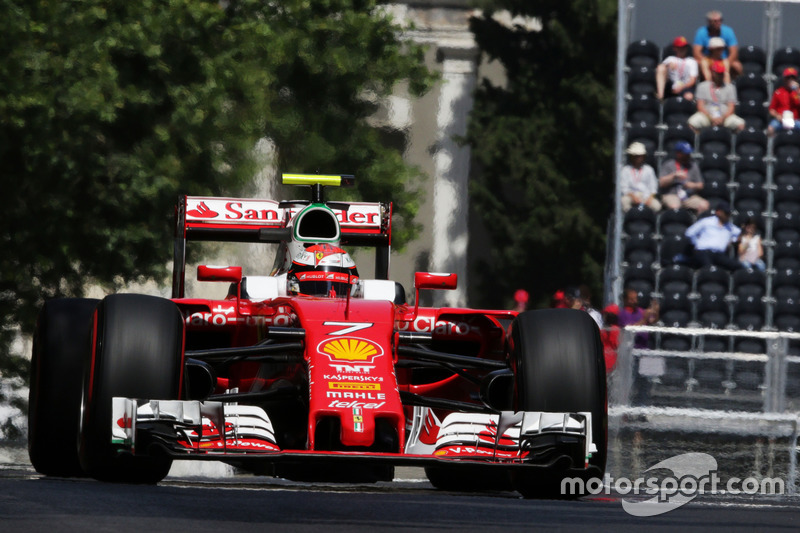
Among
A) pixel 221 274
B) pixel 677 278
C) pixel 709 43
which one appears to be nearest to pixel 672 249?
pixel 677 278

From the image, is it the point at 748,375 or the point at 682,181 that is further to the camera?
the point at 682,181

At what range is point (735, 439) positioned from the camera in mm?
13125

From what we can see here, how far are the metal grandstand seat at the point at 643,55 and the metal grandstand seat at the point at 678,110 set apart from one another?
0.75m

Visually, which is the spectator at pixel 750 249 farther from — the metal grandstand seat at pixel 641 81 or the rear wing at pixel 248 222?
the rear wing at pixel 248 222

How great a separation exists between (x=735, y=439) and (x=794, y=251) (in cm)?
645

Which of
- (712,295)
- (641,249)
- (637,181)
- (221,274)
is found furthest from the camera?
(637,181)

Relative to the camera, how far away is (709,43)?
66.7ft

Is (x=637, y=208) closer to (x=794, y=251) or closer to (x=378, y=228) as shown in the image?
(x=794, y=251)

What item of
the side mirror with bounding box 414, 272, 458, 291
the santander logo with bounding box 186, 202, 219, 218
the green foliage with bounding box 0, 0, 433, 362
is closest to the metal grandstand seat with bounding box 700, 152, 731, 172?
the green foliage with bounding box 0, 0, 433, 362

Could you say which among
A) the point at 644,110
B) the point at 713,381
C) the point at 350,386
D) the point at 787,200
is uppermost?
the point at 644,110

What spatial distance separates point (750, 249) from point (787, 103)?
2.53m

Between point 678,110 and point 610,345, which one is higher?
point 678,110

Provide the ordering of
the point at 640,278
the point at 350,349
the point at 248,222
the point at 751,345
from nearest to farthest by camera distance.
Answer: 1. the point at 350,349
2. the point at 248,222
3. the point at 751,345
4. the point at 640,278

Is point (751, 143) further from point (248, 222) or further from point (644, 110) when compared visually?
point (248, 222)
